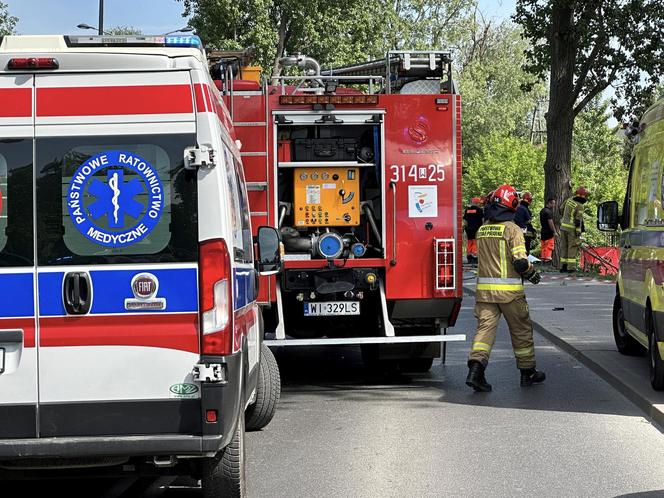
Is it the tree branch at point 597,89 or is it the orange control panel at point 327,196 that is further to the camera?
the tree branch at point 597,89


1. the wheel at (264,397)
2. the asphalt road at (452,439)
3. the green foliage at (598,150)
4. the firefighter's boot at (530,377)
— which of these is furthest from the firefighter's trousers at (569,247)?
the green foliage at (598,150)

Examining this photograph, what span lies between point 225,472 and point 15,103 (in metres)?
2.04

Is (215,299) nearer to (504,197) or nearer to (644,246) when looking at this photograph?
(504,197)

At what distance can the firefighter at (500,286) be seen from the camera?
10.3m

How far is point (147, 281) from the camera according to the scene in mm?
5273

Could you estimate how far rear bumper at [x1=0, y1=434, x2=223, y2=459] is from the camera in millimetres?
5160

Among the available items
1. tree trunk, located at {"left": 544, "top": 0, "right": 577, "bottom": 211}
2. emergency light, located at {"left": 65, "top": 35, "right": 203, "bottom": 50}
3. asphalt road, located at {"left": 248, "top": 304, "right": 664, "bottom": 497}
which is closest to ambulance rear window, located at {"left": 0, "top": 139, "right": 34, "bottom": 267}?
emergency light, located at {"left": 65, "top": 35, "right": 203, "bottom": 50}

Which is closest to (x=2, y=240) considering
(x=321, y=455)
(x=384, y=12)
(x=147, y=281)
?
(x=147, y=281)

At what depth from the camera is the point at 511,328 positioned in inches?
416

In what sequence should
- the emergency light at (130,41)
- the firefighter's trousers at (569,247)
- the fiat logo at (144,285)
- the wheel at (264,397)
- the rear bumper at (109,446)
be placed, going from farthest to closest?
1. the firefighter's trousers at (569,247)
2. the wheel at (264,397)
3. the emergency light at (130,41)
4. the fiat logo at (144,285)
5. the rear bumper at (109,446)

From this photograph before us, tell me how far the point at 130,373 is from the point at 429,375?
669cm

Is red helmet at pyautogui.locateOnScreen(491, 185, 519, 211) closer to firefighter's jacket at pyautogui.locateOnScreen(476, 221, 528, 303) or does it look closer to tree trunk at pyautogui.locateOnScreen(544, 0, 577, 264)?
firefighter's jacket at pyautogui.locateOnScreen(476, 221, 528, 303)

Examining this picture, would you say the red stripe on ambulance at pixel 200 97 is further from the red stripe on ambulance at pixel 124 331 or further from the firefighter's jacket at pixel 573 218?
the firefighter's jacket at pixel 573 218

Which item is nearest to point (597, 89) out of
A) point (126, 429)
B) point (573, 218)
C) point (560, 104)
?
point (560, 104)
